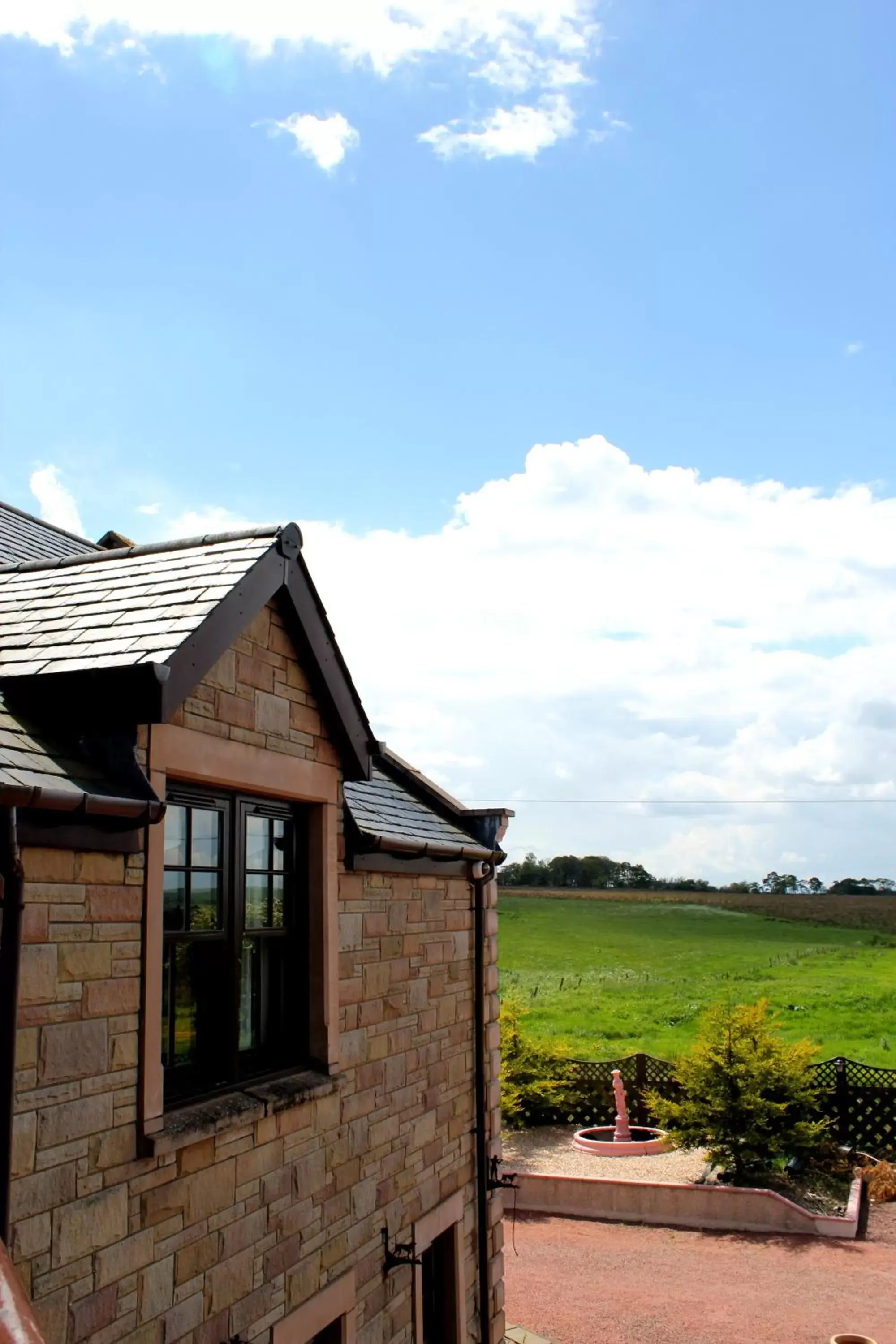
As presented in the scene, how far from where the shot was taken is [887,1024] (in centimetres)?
2952

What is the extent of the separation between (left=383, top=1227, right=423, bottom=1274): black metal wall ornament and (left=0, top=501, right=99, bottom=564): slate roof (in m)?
5.35

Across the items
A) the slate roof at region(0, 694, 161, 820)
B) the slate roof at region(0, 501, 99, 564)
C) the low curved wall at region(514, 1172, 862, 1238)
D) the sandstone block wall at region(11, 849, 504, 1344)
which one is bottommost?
the low curved wall at region(514, 1172, 862, 1238)

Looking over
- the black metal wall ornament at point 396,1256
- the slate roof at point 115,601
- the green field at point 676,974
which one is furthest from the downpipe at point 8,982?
the green field at point 676,974

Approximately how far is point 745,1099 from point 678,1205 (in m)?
1.96

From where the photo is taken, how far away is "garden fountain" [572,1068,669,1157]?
1822 centimetres

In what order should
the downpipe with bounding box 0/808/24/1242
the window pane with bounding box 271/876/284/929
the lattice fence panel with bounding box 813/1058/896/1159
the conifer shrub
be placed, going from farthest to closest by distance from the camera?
the conifer shrub < the lattice fence panel with bounding box 813/1058/896/1159 < the window pane with bounding box 271/876/284/929 < the downpipe with bounding box 0/808/24/1242

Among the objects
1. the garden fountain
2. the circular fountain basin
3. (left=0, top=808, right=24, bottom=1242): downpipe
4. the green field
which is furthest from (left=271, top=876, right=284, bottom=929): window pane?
the green field

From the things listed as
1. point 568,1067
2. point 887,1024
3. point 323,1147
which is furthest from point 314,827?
point 887,1024

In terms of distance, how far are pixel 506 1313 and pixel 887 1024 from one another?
21765 millimetres

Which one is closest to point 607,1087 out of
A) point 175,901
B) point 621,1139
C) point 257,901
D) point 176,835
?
point 621,1139

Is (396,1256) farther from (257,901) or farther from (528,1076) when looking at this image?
(528,1076)

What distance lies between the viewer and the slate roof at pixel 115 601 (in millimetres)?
4906

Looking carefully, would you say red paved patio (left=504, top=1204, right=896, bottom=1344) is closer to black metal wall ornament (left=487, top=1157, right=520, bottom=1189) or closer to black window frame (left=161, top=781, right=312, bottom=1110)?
black metal wall ornament (left=487, top=1157, right=520, bottom=1189)

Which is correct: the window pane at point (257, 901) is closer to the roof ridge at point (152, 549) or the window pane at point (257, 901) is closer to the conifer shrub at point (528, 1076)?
the roof ridge at point (152, 549)
